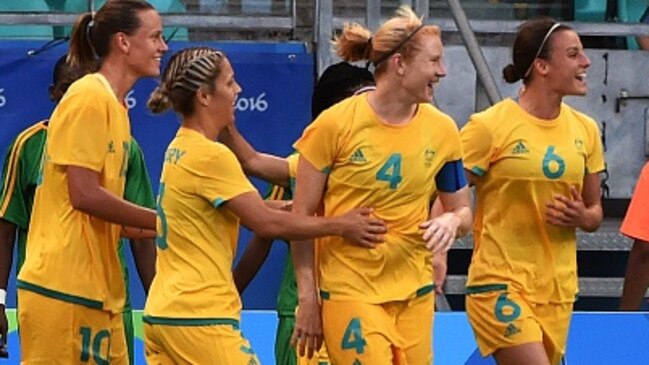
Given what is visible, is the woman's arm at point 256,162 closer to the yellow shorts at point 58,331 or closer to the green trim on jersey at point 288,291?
the green trim on jersey at point 288,291

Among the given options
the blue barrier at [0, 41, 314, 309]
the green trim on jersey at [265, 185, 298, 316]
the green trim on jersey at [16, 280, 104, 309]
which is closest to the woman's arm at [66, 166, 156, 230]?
the green trim on jersey at [16, 280, 104, 309]

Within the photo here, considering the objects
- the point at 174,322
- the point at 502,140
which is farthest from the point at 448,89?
the point at 174,322

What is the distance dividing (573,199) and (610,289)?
304 cm

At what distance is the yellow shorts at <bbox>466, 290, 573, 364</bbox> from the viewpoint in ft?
23.7

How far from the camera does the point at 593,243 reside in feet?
33.9

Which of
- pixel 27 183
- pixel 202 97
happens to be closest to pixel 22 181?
pixel 27 183

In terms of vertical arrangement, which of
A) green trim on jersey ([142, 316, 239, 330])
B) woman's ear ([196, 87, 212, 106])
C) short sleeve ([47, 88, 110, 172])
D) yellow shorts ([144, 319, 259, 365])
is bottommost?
yellow shorts ([144, 319, 259, 365])

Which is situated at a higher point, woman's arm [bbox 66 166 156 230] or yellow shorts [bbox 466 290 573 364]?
woman's arm [bbox 66 166 156 230]

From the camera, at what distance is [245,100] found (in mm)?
10148

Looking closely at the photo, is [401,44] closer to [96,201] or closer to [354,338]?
[354,338]

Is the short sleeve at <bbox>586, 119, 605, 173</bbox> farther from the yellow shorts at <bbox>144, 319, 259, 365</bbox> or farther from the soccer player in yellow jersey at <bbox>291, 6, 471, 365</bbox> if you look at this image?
the yellow shorts at <bbox>144, 319, 259, 365</bbox>

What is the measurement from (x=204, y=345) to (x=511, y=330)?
1.61 metres

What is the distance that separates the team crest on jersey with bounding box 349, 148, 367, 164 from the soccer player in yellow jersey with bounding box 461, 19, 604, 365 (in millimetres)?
914

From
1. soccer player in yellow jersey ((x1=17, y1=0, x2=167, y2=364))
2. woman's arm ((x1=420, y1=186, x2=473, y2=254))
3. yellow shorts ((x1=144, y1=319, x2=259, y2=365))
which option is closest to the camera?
yellow shorts ((x1=144, y1=319, x2=259, y2=365))
